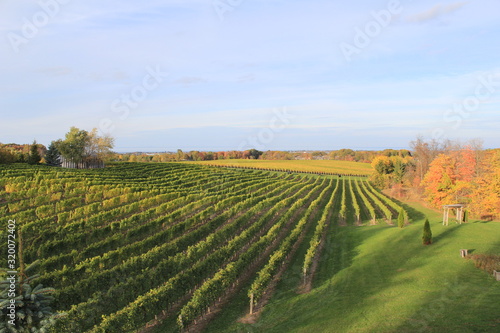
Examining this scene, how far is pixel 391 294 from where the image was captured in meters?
16.1

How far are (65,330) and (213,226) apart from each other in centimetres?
1747

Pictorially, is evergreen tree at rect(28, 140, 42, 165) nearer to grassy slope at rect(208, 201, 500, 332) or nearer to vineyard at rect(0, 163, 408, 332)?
vineyard at rect(0, 163, 408, 332)

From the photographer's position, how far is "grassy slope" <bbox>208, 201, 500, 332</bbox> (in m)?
13.0

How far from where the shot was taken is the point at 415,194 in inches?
2308

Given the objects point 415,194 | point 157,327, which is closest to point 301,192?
point 415,194

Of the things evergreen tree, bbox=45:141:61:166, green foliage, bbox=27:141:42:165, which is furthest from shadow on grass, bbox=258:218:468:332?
evergreen tree, bbox=45:141:61:166

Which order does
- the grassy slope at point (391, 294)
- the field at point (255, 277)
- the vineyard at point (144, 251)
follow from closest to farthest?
the grassy slope at point (391, 294) → the field at point (255, 277) → the vineyard at point (144, 251)

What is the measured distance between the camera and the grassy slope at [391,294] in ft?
42.6

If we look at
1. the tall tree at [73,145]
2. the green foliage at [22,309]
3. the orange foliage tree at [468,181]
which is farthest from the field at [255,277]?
the tall tree at [73,145]

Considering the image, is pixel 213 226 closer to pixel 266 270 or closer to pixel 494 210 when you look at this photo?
pixel 266 270

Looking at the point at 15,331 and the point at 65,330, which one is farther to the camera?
the point at 65,330

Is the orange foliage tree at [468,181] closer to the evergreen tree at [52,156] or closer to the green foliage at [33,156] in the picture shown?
the green foliage at [33,156]

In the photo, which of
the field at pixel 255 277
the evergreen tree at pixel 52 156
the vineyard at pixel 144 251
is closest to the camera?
the field at pixel 255 277

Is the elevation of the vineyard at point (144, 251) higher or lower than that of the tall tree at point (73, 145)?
lower
